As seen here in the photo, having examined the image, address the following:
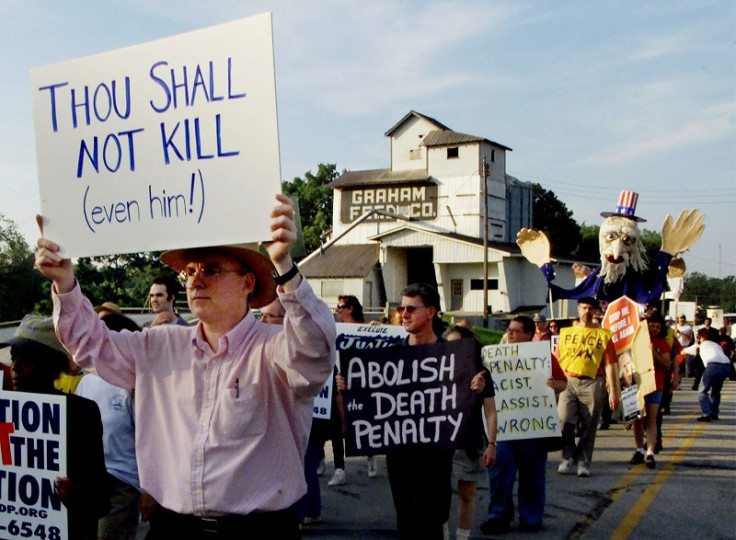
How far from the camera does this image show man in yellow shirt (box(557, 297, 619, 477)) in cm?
902

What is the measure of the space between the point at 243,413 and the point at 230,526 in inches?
15.3

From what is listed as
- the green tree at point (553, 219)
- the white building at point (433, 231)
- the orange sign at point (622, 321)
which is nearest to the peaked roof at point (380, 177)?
the white building at point (433, 231)

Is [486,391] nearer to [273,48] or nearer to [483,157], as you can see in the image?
[273,48]

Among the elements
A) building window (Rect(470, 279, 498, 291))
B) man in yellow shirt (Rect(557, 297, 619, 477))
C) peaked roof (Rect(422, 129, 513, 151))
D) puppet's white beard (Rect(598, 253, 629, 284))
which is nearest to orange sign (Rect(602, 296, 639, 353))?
puppet's white beard (Rect(598, 253, 629, 284))

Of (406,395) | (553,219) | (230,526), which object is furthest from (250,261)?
(553,219)

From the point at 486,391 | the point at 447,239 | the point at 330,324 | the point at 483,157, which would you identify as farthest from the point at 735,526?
the point at 483,157

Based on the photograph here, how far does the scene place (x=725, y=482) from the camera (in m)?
8.91

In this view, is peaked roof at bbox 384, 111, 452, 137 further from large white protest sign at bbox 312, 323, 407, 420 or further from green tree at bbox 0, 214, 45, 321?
large white protest sign at bbox 312, 323, 407, 420

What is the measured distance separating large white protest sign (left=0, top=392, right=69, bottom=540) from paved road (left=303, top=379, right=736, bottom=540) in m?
3.48

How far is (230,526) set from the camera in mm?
2656

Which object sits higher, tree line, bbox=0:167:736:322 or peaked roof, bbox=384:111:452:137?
peaked roof, bbox=384:111:452:137

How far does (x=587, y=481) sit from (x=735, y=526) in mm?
2084

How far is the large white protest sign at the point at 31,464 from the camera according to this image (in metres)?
3.27

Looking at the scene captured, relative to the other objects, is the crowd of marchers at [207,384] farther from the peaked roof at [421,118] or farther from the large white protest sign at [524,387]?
the peaked roof at [421,118]
